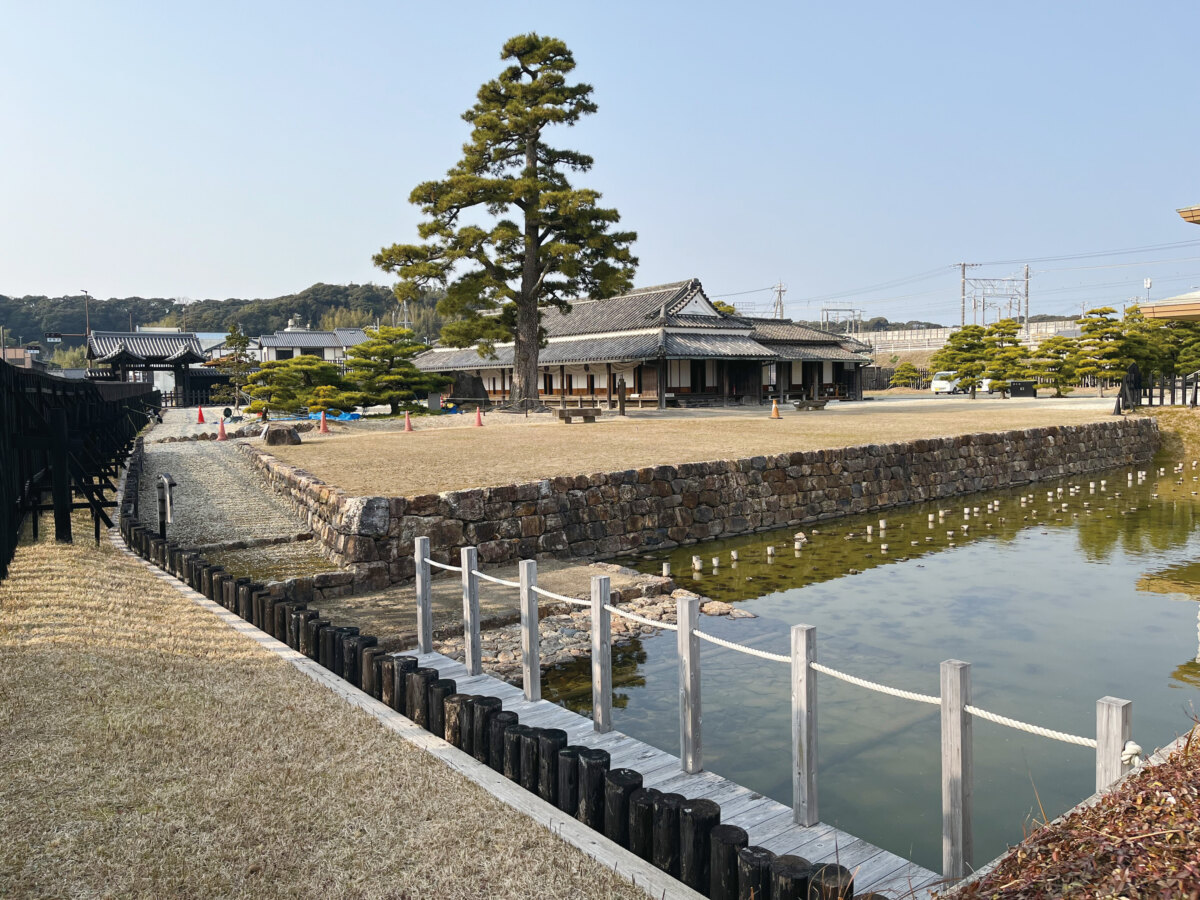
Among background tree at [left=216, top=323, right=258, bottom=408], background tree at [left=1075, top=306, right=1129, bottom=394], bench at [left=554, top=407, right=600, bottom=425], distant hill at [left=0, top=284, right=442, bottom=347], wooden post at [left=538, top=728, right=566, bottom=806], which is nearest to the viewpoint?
wooden post at [left=538, top=728, right=566, bottom=806]

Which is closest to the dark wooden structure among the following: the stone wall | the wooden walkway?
the stone wall

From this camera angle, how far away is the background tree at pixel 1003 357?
44.2 m

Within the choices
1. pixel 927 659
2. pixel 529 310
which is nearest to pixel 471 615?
pixel 927 659

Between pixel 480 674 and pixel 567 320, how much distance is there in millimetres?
34919

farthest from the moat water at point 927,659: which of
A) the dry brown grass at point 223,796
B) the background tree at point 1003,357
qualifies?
the background tree at point 1003,357

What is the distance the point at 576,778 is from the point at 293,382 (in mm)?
29238

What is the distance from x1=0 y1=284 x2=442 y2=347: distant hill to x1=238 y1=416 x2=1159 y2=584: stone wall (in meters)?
77.6

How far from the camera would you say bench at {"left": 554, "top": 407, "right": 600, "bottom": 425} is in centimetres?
2662

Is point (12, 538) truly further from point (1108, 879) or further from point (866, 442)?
point (866, 442)

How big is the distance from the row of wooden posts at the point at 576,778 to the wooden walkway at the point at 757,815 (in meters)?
0.28

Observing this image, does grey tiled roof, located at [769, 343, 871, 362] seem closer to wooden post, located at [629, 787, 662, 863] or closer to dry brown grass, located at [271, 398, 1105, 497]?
dry brown grass, located at [271, 398, 1105, 497]

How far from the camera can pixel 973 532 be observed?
1546 cm

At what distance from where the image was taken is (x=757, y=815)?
4039mm

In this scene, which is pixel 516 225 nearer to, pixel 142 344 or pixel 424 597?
pixel 424 597
